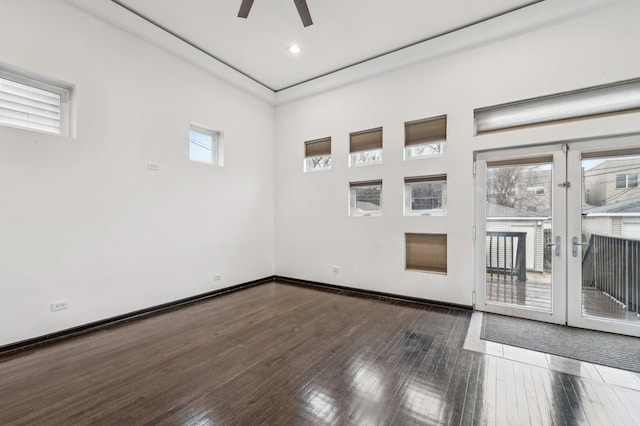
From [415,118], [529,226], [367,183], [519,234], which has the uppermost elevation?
[415,118]

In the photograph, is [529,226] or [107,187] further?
[529,226]

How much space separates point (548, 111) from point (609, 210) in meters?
1.38

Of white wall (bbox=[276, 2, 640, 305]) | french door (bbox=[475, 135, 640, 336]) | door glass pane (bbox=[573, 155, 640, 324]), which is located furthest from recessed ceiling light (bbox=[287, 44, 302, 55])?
door glass pane (bbox=[573, 155, 640, 324])

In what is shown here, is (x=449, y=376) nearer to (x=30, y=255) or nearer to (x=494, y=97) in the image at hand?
(x=494, y=97)

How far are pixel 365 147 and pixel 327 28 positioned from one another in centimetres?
191

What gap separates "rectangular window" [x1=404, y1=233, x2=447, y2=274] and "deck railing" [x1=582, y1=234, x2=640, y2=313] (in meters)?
1.59

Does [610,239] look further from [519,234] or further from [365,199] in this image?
[365,199]

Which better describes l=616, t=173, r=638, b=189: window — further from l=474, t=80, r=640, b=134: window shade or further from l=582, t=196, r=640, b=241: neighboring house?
l=474, t=80, r=640, b=134: window shade

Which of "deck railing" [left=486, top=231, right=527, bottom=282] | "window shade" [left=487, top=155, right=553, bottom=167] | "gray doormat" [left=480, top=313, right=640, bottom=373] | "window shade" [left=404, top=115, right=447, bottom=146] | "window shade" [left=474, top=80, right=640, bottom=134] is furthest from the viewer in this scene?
"window shade" [left=404, top=115, right=447, bottom=146]

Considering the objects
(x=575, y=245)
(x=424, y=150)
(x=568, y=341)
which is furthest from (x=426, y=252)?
(x=568, y=341)

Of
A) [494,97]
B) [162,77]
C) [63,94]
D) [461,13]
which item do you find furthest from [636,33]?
[63,94]

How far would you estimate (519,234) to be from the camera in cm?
376

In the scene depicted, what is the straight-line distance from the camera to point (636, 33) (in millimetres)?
3074

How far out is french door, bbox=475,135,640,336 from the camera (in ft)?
10.4
